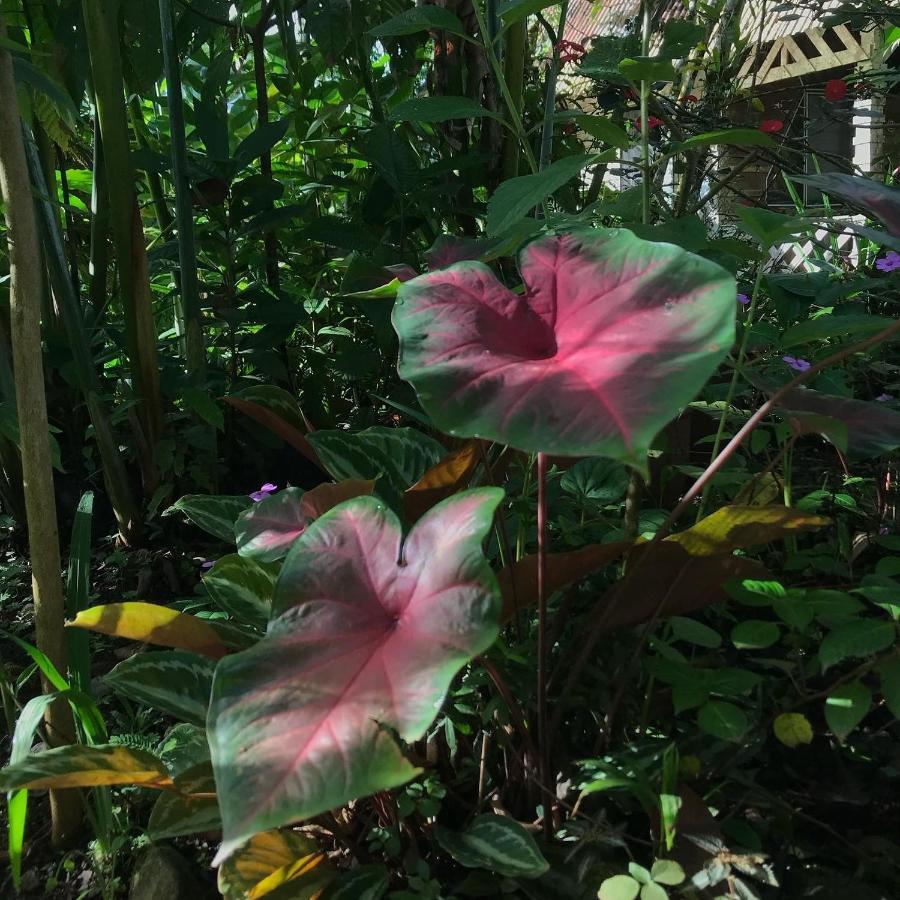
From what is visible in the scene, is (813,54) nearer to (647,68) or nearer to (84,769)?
(647,68)

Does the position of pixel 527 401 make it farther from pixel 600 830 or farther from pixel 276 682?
pixel 600 830

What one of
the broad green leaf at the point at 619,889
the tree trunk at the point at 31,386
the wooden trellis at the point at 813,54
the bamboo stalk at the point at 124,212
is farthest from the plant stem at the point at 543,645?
the wooden trellis at the point at 813,54

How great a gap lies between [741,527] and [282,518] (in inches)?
18.4

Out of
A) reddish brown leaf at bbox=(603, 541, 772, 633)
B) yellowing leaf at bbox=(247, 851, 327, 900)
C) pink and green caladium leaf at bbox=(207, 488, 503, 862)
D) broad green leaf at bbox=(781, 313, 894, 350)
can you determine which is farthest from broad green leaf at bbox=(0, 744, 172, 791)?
broad green leaf at bbox=(781, 313, 894, 350)

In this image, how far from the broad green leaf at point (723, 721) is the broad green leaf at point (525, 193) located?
0.54 metres

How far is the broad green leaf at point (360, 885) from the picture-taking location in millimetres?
763

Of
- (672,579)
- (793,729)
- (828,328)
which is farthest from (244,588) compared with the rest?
(828,328)

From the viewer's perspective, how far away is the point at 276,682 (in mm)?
592

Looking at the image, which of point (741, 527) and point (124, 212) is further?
point (124, 212)

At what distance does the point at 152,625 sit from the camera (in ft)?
2.68

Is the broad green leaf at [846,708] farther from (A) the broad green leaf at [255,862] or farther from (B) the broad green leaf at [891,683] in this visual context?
(A) the broad green leaf at [255,862]

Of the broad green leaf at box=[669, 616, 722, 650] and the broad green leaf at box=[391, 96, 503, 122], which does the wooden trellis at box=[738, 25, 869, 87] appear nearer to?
the broad green leaf at box=[391, 96, 503, 122]

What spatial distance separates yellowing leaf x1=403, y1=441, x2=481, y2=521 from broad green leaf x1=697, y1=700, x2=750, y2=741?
332 millimetres

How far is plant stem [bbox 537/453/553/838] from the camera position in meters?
0.73
